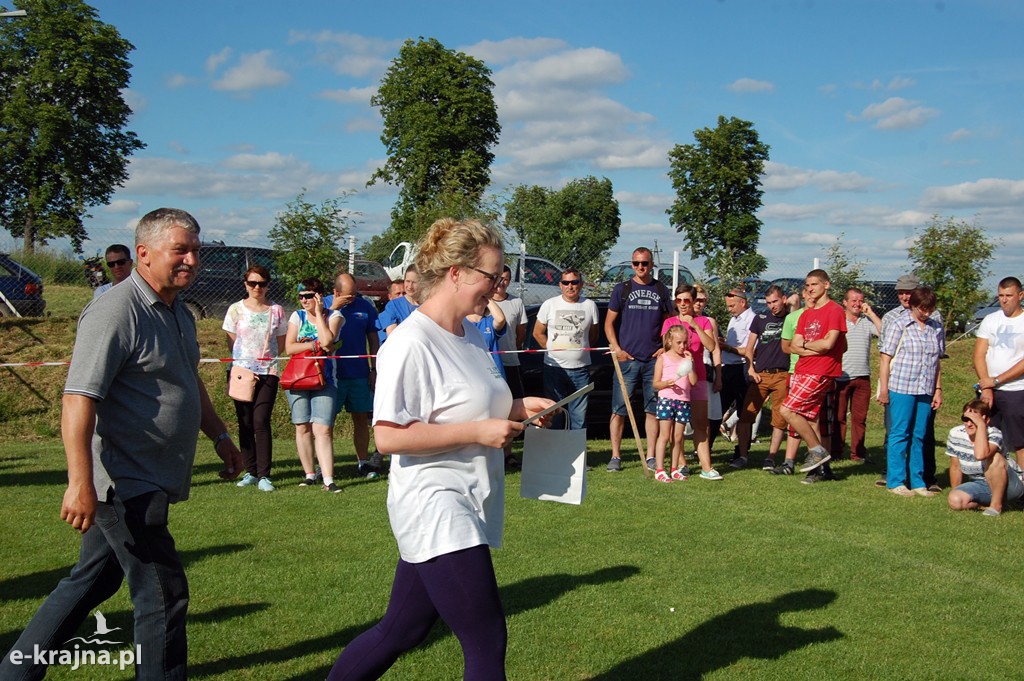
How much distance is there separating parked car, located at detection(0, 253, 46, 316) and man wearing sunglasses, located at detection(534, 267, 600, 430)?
1075 centimetres

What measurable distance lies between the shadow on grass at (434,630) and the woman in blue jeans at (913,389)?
4103mm

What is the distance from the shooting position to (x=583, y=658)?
4.49 m

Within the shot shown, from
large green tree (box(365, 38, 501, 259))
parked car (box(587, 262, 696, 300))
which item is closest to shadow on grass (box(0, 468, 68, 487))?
parked car (box(587, 262, 696, 300))

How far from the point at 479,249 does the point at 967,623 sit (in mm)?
3807

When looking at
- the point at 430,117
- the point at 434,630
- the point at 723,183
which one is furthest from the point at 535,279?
the point at 430,117

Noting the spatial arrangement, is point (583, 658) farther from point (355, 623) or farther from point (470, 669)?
point (470, 669)

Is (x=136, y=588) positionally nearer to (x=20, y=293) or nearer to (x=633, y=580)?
(x=633, y=580)

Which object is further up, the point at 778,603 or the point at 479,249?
the point at 479,249

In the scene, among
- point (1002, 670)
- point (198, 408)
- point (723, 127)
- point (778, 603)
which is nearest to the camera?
point (198, 408)

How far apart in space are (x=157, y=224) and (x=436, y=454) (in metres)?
1.43

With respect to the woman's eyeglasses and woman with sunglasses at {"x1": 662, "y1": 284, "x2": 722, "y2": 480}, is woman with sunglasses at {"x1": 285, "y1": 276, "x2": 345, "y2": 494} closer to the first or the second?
woman with sunglasses at {"x1": 662, "y1": 284, "x2": 722, "y2": 480}

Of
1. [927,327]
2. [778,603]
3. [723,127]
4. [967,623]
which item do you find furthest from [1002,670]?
[723,127]

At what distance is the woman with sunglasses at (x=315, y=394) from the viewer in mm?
8664

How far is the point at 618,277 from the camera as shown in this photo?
1858 cm
